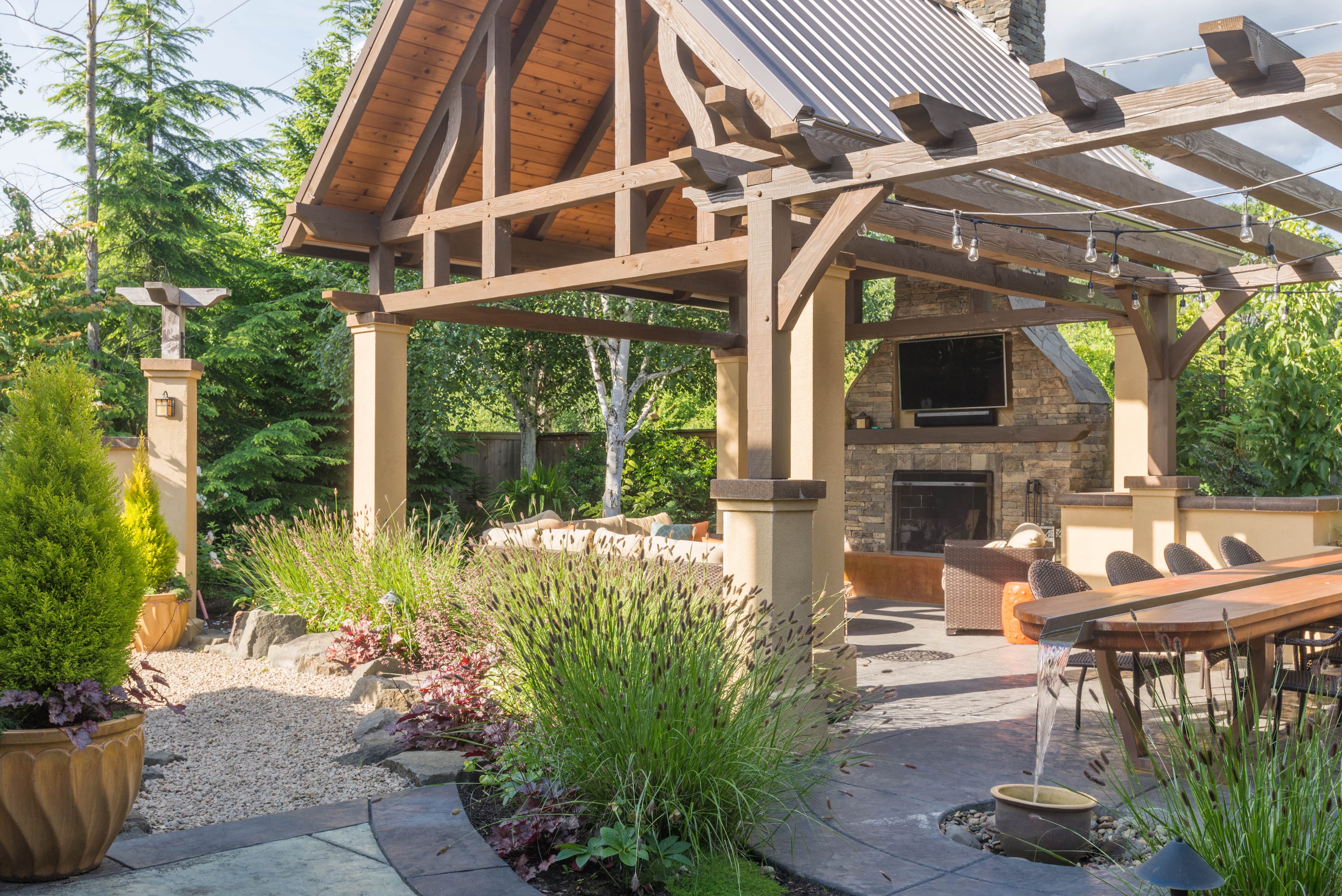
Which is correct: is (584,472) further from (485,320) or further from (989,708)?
(989,708)

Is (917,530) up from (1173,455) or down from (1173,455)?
down

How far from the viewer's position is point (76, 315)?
12578mm

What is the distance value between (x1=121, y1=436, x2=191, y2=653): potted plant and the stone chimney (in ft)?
25.1

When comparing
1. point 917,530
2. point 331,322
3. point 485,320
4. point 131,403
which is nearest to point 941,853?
point 485,320

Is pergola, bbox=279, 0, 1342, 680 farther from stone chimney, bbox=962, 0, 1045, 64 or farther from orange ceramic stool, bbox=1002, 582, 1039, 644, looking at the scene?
orange ceramic stool, bbox=1002, 582, 1039, 644

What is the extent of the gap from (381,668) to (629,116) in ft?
11.5

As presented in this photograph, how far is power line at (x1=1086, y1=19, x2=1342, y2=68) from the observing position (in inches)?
158

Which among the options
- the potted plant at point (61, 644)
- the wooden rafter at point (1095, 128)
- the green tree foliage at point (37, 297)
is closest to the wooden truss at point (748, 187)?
the wooden rafter at point (1095, 128)

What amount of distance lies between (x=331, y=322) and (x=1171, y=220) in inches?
456

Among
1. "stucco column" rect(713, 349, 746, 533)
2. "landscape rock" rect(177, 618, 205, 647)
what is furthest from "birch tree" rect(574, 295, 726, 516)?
"landscape rock" rect(177, 618, 205, 647)

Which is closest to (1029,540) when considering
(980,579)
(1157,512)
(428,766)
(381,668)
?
(980,579)

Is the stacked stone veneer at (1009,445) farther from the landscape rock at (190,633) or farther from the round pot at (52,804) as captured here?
the round pot at (52,804)

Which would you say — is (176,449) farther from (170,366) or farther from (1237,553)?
(1237,553)

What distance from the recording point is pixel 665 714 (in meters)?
3.29
